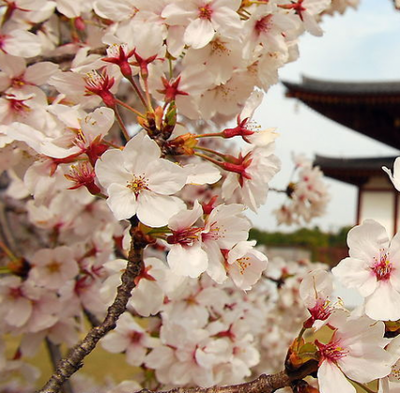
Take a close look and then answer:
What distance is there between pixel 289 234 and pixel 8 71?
23.0 metres

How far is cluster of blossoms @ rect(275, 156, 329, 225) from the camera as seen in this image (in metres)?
2.25

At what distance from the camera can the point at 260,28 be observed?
39.4 inches

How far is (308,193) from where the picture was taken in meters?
2.25

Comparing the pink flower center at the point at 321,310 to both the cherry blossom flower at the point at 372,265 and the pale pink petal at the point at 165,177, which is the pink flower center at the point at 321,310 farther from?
the pale pink petal at the point at 165,177

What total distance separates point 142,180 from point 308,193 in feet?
5.22

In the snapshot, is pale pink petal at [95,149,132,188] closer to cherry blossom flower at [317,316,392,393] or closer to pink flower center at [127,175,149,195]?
pink flower center at [127,175,149,195]

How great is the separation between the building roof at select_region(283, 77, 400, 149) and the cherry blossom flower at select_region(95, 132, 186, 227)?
8.82m

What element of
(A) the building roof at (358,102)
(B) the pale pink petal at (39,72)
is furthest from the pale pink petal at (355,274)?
(A) the building roof at (358,102)

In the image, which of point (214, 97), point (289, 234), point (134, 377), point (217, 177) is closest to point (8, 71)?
point (214, 97)

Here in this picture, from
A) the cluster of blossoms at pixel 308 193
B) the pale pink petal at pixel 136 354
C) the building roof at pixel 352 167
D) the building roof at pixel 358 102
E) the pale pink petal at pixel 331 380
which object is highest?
the pale pink petal at pixel 331 380

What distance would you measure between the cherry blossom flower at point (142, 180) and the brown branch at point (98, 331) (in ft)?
0.26

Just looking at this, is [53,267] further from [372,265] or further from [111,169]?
[372,265]

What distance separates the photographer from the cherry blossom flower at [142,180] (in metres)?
0.73

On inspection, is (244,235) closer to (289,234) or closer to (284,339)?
(284,339)
